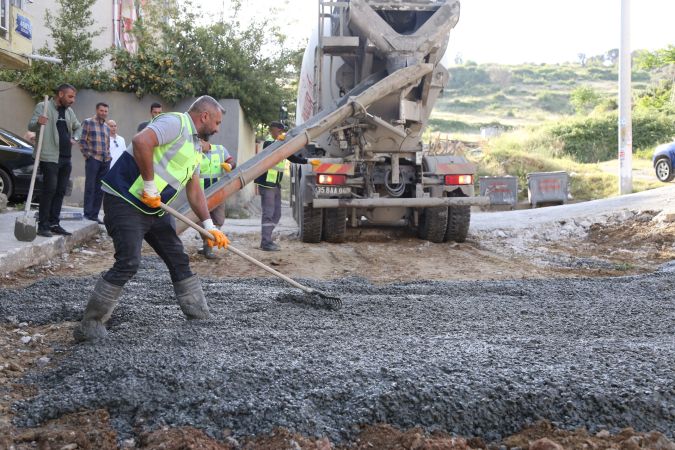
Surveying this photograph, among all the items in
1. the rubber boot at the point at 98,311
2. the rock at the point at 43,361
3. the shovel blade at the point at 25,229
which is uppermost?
the shovel blade at the point at 25,229

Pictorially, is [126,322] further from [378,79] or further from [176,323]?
[378,79]

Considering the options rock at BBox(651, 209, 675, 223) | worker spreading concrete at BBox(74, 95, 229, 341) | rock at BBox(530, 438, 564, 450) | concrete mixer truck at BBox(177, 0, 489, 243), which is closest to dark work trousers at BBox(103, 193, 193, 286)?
worker spreading concrete at BBox(74, 95, 229, 341)

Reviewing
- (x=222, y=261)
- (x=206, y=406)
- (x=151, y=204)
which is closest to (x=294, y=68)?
(x=222, y=261)

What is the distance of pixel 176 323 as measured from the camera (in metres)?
4.39

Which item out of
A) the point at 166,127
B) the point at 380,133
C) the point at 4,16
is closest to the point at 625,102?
the point at 380,133

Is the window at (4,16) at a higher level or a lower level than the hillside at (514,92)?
lower

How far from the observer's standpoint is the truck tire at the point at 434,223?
385 inches

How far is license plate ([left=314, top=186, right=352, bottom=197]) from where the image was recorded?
364 inches

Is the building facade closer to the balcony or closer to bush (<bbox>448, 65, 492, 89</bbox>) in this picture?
the balcony

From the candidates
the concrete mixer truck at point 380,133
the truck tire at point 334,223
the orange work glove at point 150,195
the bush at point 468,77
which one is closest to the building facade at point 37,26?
the concrete mixer truck at point 380,133

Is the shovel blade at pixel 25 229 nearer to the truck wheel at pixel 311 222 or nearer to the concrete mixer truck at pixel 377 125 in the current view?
the concrete mixer truck at pixel 377 125

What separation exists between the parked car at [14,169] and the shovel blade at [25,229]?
4.39m

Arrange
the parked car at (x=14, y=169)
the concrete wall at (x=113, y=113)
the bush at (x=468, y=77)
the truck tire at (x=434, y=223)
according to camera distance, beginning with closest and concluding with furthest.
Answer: the truck tire at (x=434, y=223) → the parked car at (x=14, y=169) → the concrete wall at (x=113, y=113) → the bush at (x=468, y=77)

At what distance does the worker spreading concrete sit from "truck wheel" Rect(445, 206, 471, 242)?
611cm
